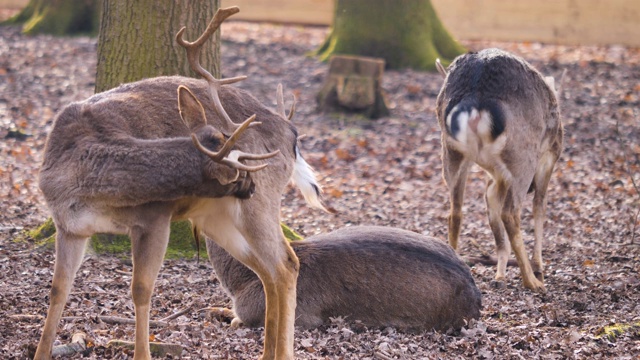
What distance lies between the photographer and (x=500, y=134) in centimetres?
720

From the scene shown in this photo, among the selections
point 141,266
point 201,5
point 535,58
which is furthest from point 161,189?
point 535,58

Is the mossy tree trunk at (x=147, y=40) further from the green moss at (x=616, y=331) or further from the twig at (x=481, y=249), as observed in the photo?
the green moss at (x=616, y=331)

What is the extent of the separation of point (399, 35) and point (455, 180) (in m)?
7.71

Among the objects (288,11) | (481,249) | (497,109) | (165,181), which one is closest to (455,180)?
(497,109)

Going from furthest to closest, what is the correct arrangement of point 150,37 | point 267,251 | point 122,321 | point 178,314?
1. point 150,37
2. point 178,314
3. point 122,321
4. point 267,251

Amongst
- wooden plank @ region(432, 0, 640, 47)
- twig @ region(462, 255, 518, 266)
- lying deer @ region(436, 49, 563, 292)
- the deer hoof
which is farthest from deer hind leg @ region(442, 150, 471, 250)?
wooden plank @ region(432, 0, 640, 47)

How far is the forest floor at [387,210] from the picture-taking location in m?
5.71

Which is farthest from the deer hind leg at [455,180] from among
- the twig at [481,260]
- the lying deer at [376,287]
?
the lying deer at [376,287]

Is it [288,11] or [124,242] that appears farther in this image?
[288,11]

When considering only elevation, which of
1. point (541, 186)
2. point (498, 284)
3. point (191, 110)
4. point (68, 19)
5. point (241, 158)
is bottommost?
point (498, 284)

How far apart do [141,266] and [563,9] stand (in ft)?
53.0

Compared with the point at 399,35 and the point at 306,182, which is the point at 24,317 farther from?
the point at 399,35

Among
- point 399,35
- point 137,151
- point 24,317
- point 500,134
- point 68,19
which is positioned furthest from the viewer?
point 68,19

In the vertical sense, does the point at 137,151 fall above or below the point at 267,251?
above
